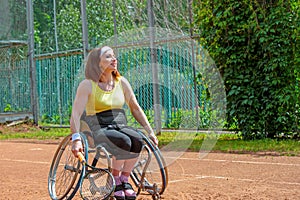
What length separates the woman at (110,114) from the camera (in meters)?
5.30

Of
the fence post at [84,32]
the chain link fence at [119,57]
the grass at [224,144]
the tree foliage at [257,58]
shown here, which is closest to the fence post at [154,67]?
the chain link fence at [119,57]

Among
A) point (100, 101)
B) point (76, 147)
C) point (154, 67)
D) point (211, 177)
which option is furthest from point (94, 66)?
point (154, 67)

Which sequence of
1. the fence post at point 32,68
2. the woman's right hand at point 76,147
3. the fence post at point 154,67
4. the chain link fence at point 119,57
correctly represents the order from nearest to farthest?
the woman's right hand at point 76,147 → the chain link fence at point 119,57 → the fence post at point 154,67 → the fence post at point 32,68

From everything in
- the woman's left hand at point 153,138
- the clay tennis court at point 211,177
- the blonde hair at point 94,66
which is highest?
the blonde hair at point 94,66

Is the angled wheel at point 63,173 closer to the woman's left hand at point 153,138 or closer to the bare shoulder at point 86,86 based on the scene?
the bare shoulder at point 86,86

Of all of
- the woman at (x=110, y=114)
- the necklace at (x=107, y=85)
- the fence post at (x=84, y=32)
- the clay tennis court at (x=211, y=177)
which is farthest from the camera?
the fence post at (x=84, y=32)

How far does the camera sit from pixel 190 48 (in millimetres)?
13289

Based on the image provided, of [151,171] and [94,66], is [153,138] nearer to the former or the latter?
[151,171]

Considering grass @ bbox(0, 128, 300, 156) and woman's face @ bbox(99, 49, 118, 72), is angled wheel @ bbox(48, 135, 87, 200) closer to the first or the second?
woman's face @ bbox(99, 49, 118, 72)

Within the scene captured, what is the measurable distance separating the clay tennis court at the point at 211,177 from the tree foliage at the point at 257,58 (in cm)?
224

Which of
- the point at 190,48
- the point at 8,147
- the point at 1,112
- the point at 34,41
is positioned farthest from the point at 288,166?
→ the point at 1,112

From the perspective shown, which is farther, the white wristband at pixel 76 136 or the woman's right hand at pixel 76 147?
the white wristband at pixel 76 136

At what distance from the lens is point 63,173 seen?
5.58 meters

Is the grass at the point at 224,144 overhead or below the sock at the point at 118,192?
below
